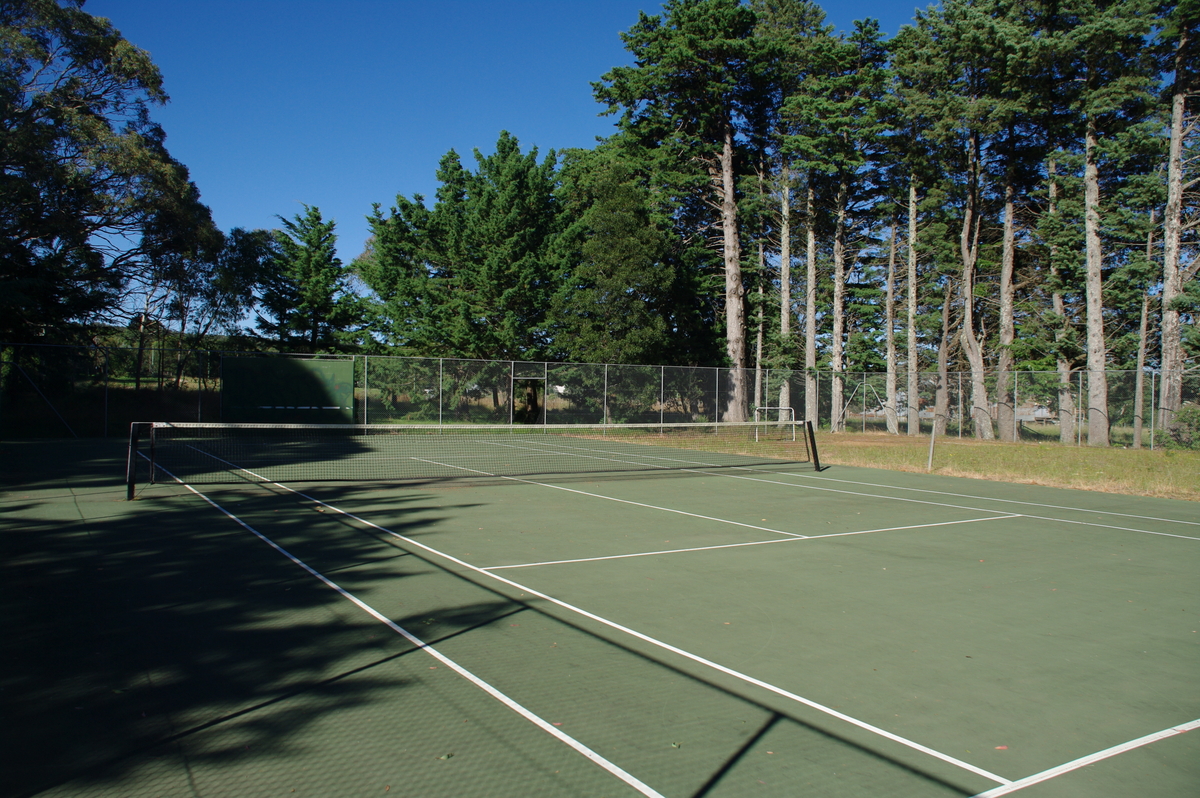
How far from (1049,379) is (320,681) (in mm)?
32606

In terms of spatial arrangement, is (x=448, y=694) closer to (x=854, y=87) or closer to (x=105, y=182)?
(x=105, y=182)

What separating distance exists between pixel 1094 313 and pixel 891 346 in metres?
9.35

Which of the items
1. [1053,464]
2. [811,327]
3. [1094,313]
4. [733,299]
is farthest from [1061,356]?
[733,299]

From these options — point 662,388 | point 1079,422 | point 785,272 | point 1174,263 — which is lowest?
point 1079,422

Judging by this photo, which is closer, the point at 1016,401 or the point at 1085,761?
the point at 1085,761

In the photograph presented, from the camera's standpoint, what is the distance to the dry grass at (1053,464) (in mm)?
15484

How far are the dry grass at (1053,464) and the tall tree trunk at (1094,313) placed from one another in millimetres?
1625

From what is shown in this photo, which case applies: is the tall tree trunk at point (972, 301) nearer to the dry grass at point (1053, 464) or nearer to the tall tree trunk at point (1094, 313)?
the tall tree trunk at point (1094, 313)

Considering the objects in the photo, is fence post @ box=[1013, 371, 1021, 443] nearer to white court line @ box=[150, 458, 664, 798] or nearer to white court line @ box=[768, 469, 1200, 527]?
white court line @ box=[768, 469, 1200, 527]

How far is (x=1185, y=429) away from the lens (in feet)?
82.1

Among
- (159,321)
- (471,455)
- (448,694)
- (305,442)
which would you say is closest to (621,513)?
(448,694)

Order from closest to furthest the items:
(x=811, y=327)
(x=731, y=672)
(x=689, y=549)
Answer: (x=731, y=672) → (x=689, y=549) → (x=811, y=327)

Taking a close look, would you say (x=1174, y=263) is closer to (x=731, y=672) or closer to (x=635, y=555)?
(x=635, y=555)

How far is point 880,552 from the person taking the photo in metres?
8.48
